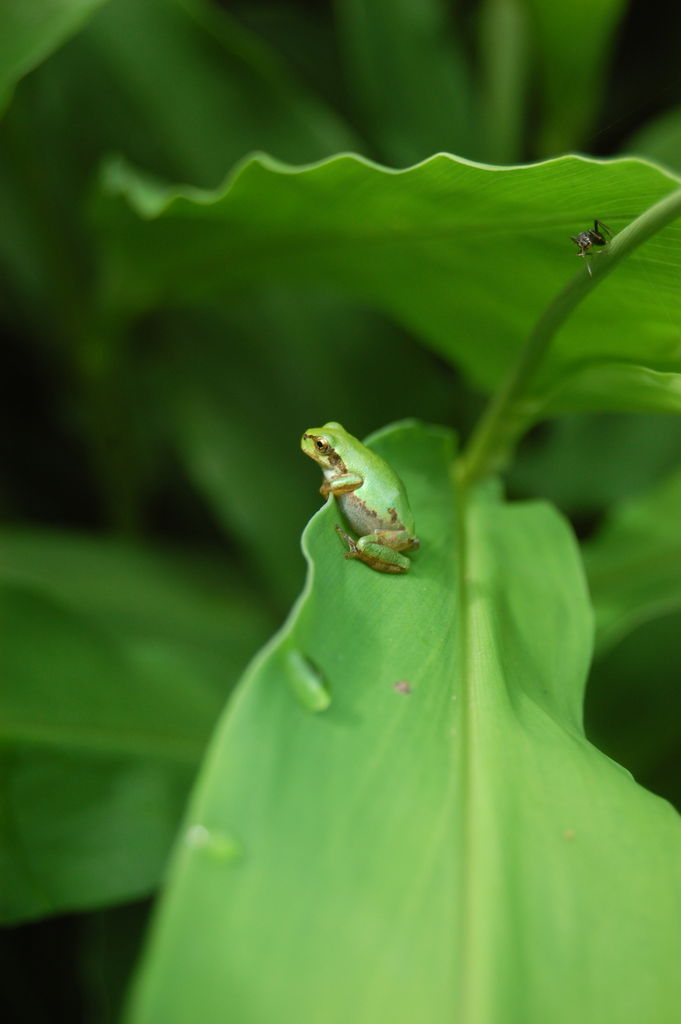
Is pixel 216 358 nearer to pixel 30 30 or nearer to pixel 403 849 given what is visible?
pixel 30 30

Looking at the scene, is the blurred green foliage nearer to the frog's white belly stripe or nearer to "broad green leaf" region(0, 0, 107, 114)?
"broad green leaf" region(0, 0, 107, 114)

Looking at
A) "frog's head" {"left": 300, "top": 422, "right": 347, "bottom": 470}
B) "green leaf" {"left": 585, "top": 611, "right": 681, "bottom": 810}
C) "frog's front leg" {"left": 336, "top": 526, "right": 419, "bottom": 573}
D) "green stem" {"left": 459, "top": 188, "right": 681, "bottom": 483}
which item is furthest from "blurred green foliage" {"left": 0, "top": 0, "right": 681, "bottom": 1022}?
"frog's front leg" {"left": 336, "top": 526, "right": 419, "bottom": 573}

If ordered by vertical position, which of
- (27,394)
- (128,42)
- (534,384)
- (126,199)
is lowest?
(534,384)

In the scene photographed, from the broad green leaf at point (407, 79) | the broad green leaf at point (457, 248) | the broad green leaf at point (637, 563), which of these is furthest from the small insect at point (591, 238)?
the broad green leaf at point (407, 79)

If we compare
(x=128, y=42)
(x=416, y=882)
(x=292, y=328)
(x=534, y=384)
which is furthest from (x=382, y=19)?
(x=416, y=882)

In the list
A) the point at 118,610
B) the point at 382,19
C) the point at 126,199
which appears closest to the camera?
the point at 126,199

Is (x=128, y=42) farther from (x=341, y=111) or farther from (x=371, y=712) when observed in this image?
(x=371, y=712)
